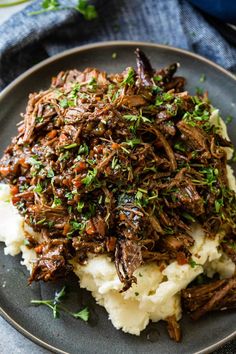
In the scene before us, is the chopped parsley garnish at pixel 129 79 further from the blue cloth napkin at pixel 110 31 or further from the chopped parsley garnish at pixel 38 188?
the blue cloth napkin at pixel 110 31

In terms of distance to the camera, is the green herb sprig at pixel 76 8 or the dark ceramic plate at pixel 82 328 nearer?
the dark ceramic plate at pixel 82 328

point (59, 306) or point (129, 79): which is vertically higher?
point (129, 79)

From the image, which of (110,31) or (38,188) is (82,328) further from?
(110,31)

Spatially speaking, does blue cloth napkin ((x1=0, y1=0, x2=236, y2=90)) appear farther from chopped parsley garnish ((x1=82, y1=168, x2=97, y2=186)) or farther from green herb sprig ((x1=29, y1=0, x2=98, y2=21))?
chopped parsley garnish ((x1=82, y1=168, x2=97, y2=186))

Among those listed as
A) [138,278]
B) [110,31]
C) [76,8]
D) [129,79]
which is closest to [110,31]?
[110,31]

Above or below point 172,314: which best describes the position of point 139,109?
above

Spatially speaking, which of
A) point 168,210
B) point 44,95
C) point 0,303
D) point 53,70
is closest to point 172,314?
point 168,210

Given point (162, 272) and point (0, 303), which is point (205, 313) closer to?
point (162, 272)

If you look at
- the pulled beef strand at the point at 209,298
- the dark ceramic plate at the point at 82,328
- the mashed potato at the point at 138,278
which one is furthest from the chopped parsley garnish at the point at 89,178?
the pulled beef strand at the point at 209,298
